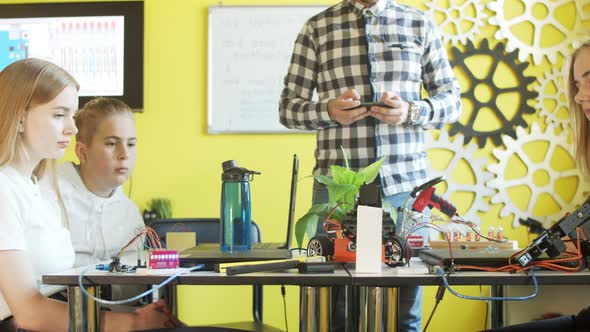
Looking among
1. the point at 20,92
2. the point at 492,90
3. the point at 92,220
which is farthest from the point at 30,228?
the point at 492,90

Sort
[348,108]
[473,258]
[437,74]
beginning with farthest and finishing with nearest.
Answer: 1. [437,74]
2. [348,108]
3. [473,258]

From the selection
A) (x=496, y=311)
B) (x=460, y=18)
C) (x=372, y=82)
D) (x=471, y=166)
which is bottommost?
(x=496, y=311)

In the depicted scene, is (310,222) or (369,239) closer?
(369,239)

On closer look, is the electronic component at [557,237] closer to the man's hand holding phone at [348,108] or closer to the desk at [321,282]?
the desk at [321,282]

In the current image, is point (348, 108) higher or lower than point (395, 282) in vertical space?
higher

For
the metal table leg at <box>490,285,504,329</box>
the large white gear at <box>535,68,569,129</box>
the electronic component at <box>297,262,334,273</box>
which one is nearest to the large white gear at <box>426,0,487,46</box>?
the large white gear at <box>535,68,569,129</box>

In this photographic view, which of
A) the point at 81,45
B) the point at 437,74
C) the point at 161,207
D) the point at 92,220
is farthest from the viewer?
the point at 81,45

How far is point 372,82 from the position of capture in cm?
215

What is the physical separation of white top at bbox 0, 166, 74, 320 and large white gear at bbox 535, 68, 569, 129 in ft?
8.50

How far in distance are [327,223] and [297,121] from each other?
72cm

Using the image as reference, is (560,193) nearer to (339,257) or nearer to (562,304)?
(562,304)

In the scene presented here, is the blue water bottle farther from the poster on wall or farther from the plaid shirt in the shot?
the poster on wall

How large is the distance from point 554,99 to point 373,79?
1.59m

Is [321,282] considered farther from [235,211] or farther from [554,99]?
[554,99]
